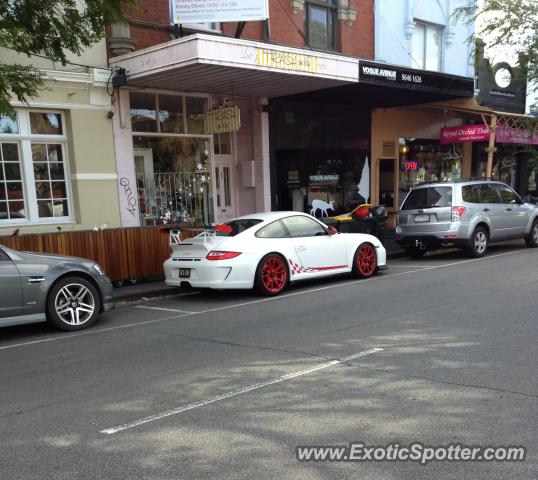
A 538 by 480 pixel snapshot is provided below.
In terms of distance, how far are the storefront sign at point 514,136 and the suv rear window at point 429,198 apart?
818cm

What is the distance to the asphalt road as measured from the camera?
349 cm

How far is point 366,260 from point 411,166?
10.3 m

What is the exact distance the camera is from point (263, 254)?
29.7 ft

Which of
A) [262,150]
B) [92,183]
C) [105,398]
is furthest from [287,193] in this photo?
[105,398]

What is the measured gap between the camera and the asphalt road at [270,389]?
3.49 m

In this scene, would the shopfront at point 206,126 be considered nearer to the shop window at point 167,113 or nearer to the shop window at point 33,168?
the shop window at point 167,113

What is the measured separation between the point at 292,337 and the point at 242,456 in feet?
9.56

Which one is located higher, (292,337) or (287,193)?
(287,193)

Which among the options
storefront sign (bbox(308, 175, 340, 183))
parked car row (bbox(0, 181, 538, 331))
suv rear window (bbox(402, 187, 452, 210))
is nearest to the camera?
parked car row (bbox(0, 181, 538, 331))

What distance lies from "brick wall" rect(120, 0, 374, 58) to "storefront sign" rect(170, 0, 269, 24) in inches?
29.8

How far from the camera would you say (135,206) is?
13.0m

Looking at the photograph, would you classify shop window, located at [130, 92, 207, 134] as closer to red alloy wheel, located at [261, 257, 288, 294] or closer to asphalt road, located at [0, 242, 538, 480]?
red alloy wheel, located at [261, 257, 288, 294]

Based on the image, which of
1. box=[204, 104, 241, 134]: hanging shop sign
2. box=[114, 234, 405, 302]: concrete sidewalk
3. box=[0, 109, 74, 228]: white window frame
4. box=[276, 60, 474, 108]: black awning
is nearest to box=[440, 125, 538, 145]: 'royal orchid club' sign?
box=[276, 60, 474, 108]: black awning

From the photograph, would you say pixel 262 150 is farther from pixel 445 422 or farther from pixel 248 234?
pixel 445 422
